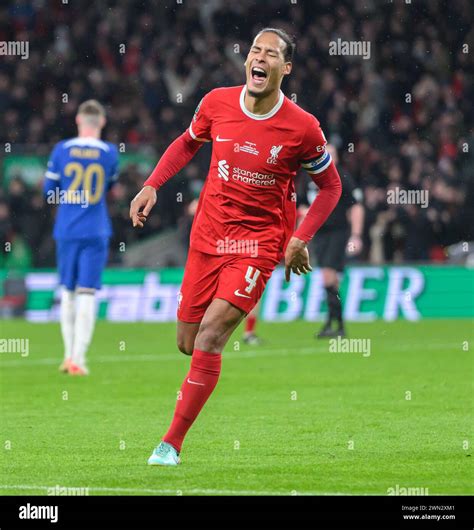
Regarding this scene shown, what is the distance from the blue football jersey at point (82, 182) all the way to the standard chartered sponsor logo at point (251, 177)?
17.6ft

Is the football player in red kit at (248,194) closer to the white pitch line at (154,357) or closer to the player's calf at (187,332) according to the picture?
the player's calf at (187,332)

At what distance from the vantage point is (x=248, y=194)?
324 inches

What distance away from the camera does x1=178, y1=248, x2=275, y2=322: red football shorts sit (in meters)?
7.95

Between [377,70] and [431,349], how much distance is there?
12.7 metres

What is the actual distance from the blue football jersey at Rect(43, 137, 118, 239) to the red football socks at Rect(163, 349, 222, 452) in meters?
5.71

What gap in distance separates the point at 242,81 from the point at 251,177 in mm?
18936

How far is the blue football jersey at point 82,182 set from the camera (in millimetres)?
13383

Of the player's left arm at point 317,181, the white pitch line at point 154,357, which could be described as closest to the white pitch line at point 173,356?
the white pitch line at point 154,357

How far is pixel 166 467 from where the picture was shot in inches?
301

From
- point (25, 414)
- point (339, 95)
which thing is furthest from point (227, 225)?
point (339, 95)

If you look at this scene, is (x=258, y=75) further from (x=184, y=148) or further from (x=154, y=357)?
(x=154, y=357)

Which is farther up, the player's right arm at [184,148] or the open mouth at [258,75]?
the open mouth at [258,75]

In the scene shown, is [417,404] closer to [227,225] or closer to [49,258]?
[227,225]

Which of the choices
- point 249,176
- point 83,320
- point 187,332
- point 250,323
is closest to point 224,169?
point 249,176
